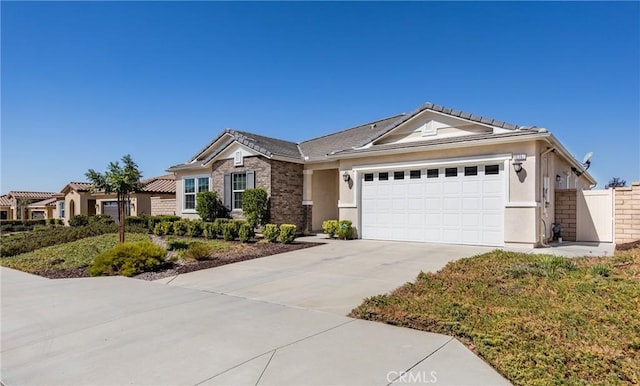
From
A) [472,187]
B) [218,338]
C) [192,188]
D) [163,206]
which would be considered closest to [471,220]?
[472,187]

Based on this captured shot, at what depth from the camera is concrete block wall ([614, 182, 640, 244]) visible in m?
11.2

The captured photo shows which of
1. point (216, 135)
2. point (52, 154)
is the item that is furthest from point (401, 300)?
point (52, 154)

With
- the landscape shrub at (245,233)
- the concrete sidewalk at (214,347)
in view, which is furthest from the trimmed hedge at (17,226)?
the concrete sidewalk at (214,347)

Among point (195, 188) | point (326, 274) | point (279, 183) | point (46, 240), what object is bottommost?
point (46, 240)

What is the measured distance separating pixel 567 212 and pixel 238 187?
46.7ft

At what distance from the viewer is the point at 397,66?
1580 centimetres

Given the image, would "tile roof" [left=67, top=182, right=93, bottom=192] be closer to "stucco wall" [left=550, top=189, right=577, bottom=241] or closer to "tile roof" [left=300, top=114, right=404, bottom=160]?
"tile roof" [left=300, top=114, right=404, bottom=160]

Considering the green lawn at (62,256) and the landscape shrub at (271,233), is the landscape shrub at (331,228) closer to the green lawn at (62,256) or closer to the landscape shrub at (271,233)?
the landscape shrub at (271,233)

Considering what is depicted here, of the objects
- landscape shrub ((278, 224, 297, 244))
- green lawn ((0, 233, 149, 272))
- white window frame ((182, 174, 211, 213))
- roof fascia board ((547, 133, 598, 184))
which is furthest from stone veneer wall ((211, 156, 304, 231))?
roof fascia board ((547, 133, 598, 184))

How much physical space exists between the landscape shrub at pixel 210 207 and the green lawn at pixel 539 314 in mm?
12837

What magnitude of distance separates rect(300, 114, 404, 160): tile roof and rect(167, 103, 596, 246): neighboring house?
18cm

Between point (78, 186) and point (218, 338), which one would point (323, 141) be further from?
point (78, 186)

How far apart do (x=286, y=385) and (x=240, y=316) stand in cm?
222

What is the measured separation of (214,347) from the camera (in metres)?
4.05
